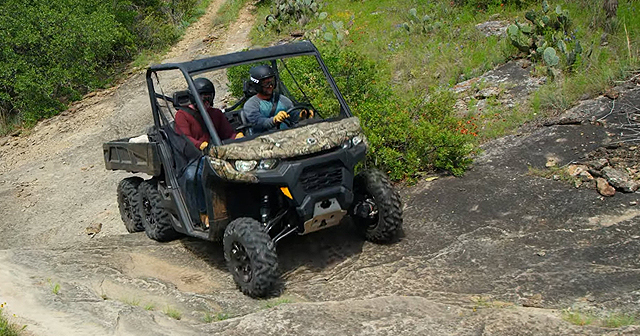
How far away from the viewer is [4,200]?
13875mm

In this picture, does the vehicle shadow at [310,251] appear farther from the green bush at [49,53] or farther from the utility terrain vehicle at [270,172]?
the green bush at [49,53]

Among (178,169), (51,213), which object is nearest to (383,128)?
(178,169)

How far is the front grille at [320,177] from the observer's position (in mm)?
6160

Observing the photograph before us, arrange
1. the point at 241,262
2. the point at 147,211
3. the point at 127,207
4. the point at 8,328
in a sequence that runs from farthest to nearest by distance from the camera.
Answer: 1. the point at 127,207
2. the point at 147,211
3. the point at 241,262
4. the point at 8,328

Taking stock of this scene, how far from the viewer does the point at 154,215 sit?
27.3 ft

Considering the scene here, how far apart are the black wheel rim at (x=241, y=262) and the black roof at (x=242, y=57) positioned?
1.68 metres

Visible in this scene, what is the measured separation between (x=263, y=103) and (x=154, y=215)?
88.9 inches

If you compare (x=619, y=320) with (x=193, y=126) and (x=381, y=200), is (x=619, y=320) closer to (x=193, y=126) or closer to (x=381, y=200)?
(x=381, y=200)

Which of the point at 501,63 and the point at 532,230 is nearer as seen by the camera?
the point at 532,230

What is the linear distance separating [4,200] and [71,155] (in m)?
2.39

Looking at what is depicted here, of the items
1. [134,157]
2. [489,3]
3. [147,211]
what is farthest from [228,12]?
A: [134,157]

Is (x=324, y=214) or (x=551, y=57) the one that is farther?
(x=551, y=57)

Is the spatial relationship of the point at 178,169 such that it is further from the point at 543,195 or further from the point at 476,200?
the point at 543,195

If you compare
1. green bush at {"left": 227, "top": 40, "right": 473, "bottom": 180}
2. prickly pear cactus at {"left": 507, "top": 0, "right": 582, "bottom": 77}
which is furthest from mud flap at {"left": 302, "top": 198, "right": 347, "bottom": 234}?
prickly pear cactus at {"left": 507, "top": 0, "right": 582, "bottom": 77}
